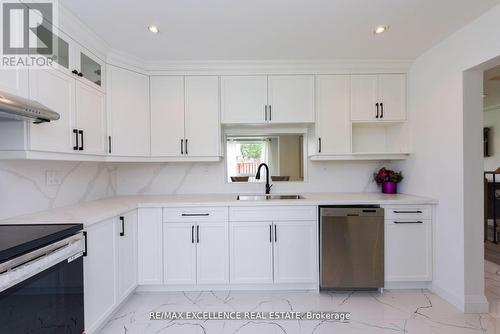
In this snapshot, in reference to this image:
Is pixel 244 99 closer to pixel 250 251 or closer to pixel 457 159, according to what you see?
pixel 250 251

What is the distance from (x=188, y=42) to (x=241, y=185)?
171cm

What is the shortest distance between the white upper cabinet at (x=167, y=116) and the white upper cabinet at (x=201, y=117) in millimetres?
73

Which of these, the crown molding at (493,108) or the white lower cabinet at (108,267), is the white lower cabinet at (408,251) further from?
the crown molding at (493,108)

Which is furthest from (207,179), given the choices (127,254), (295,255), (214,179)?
(295,255)

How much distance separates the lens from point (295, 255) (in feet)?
7.95

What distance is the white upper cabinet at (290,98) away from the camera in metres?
2.72

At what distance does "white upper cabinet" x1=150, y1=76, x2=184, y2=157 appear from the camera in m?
2.72

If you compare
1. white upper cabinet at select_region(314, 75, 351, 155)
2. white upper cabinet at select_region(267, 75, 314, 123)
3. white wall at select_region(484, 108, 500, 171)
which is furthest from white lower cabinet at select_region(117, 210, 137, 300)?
white wall at select_region(484, 108, 500, 171)

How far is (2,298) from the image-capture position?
1.03 metres

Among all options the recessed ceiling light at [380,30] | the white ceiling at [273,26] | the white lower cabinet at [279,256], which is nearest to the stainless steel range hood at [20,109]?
the white ceiling at [273,26]

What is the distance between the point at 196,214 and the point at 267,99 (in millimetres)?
1484

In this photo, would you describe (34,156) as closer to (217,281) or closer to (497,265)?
(217,281)

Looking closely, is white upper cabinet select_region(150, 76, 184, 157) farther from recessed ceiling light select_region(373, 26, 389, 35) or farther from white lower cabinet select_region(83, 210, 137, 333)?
recessed ceiling light select_region(373, 26, 389, 35)

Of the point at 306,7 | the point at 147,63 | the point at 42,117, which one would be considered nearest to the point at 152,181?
the point at 147,63
